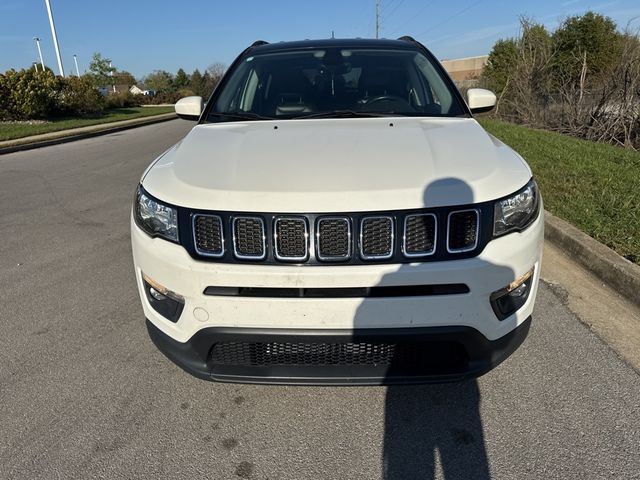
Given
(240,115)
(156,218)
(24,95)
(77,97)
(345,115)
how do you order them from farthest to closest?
1. (77,97)
2. (24,95)
3. (240,115)
4. (345,115)
5. (156,218)

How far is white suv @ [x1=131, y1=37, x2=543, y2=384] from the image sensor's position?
190cm

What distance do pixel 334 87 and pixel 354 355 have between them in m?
2.01

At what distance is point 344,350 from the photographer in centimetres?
205

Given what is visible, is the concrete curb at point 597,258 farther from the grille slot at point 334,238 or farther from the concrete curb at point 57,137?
the concrete curb at point 57,137

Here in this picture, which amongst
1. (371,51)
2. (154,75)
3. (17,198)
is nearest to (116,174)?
(17,198)

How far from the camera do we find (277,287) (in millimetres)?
1905

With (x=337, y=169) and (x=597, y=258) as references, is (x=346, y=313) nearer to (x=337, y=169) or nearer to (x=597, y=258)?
(x=337, y=169)

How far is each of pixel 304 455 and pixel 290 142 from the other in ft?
4.90

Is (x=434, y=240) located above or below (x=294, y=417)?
above

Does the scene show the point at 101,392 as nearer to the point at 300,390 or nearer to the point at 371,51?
the point at 300,390

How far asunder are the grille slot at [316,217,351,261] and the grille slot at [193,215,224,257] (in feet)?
1.35

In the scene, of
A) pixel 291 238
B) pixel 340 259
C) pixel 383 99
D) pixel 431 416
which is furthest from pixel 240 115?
pixel 431 416

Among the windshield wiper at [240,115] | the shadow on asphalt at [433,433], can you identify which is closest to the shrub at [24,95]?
the windshield wiper at [240,115]

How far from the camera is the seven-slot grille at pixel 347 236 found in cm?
189
